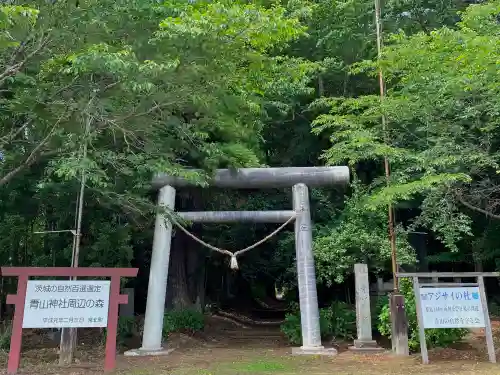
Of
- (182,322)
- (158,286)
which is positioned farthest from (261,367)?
(182,322)

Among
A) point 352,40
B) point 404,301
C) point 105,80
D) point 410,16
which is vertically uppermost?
point 410,16

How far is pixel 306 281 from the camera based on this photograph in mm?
9906

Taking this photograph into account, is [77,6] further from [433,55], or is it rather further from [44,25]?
[433,55]

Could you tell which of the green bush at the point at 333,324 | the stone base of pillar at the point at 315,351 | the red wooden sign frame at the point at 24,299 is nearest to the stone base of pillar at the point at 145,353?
the red wooden sign frame at the point at 24,299

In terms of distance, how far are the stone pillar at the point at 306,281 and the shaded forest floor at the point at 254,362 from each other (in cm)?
46

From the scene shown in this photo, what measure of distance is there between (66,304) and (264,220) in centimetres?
460

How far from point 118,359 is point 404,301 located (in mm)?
5679

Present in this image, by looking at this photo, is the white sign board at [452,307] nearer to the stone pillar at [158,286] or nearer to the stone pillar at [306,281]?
the stone pillar at [306,281]

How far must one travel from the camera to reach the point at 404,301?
31.9ft

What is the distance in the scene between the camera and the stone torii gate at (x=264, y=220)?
9570mm

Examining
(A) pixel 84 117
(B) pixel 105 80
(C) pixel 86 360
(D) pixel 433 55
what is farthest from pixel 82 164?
(D) pixel 433 55

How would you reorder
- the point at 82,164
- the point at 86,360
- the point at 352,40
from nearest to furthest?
the point at 82,164
the point at 86,360
the point at 352,40

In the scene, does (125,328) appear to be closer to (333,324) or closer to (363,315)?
(333,324)

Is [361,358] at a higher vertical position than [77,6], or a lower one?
lower
